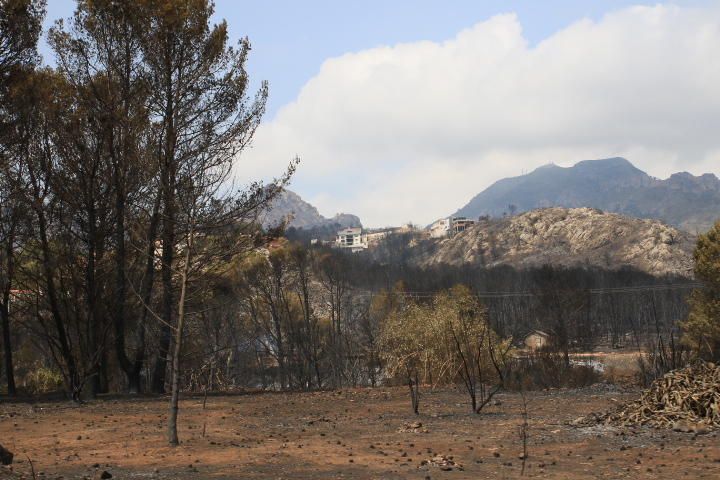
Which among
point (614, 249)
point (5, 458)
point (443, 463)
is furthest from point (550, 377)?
point (614, 249)

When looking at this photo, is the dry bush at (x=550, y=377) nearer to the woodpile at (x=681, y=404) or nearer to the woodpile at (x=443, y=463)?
the woodpile at (x=681, y=404)

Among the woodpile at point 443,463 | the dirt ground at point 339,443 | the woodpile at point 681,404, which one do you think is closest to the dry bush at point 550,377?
the dirt ground at point 339,443

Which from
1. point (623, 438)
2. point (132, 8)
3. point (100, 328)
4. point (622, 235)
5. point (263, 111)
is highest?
point (622, 235)

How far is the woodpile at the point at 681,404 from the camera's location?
11836 mm

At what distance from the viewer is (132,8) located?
2094 cm

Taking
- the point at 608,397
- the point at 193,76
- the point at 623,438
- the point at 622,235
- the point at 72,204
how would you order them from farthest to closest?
the point at 622,235, the point at 193,76, the point at 72,204, the point at 608,397, the point at 623,438

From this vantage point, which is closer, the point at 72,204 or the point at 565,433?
the point at 565,433

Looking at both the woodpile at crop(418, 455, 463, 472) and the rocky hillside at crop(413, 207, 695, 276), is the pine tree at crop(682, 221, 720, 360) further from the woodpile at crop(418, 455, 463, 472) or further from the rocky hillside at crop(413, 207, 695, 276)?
the rocky hillside at crop(413, 207, 695, 276)

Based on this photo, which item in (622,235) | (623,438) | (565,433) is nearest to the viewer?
(623,438)

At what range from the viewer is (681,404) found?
12.4 metres

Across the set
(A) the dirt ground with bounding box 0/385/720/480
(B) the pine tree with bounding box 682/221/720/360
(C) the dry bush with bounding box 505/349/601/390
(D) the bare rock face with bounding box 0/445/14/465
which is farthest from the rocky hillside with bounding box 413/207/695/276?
(D) the bare rock face with bounding box 0/445/14/465

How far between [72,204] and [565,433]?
1483 centimetres

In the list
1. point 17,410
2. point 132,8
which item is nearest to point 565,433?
point 17,410

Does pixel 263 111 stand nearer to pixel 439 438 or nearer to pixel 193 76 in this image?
pixel 193 76
